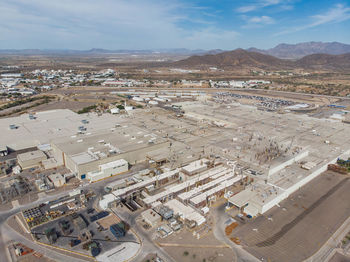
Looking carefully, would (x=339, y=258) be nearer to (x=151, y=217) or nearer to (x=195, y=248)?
(x=195, y=248)

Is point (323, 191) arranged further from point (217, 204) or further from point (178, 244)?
point (178, 244)

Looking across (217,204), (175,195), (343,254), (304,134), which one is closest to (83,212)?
(175,195)

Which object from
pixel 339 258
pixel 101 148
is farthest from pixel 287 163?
pixel 101 148

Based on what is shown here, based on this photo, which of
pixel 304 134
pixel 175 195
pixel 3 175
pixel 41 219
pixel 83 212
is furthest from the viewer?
pixel 304 134

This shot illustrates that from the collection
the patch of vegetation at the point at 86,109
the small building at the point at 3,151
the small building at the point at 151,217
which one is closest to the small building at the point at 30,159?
the small building at the point at 3,151

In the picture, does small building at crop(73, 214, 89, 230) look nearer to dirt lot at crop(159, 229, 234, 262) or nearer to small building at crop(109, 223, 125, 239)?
small building at crop(109, 223, 125, 239)

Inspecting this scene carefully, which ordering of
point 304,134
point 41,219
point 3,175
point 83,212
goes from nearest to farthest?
point 41,219
point 83,212
point 3,175
point 304,134
